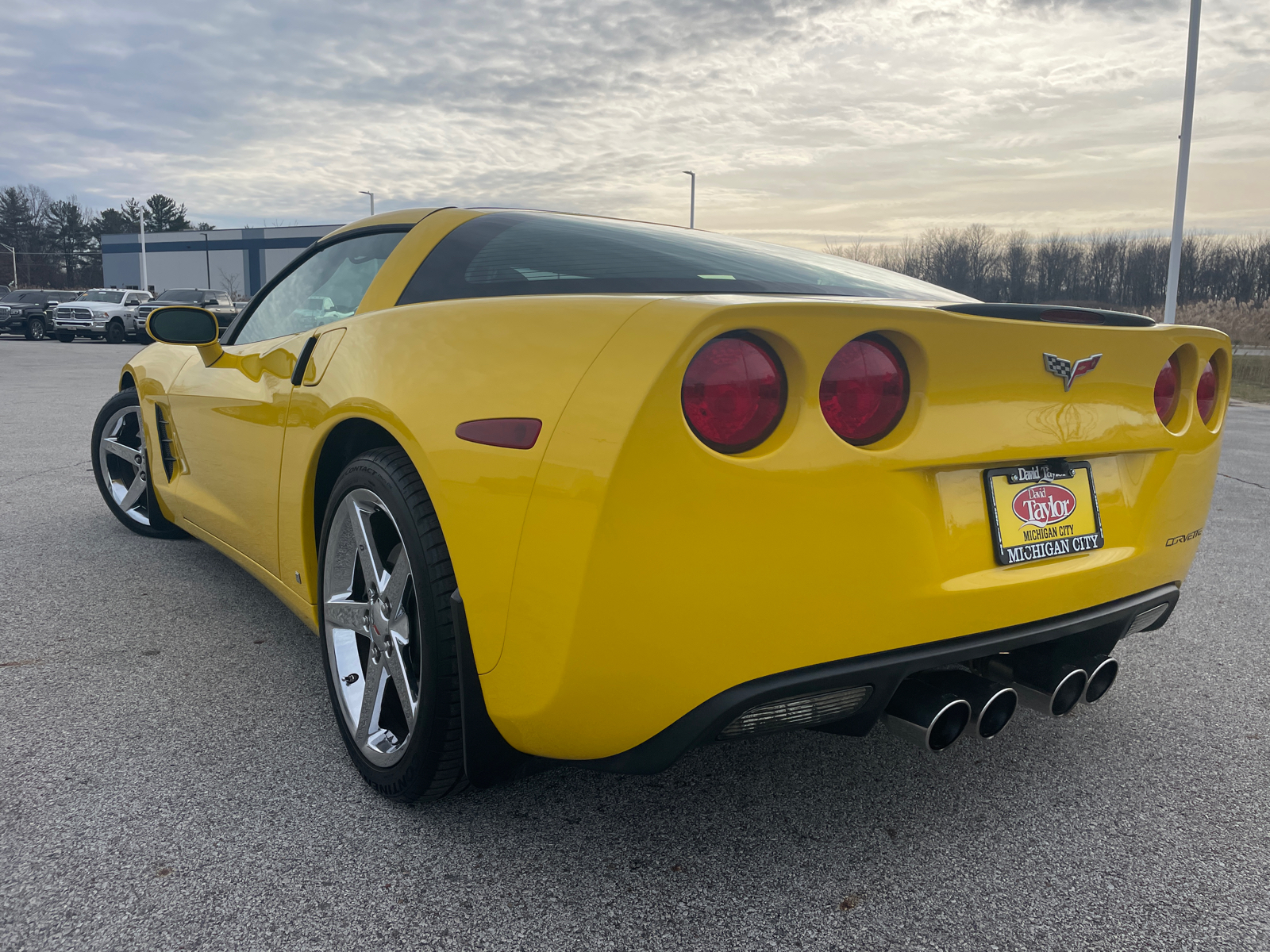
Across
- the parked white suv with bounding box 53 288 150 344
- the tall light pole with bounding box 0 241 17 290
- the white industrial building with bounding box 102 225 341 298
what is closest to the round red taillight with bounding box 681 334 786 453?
the parked white suv with bounding box 53 288 150 344

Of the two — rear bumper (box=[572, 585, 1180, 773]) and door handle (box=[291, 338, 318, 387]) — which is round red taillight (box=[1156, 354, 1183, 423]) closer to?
rear bumper (box=[572, 585, 1180, 773])

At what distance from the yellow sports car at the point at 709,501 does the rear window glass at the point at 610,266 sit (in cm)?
2

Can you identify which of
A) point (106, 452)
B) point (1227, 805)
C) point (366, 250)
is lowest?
point (1227, 805)

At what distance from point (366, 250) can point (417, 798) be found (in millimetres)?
1649

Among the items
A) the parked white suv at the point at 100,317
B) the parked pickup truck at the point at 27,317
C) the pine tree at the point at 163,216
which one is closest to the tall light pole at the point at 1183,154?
the parked white suv at the point at 100,317

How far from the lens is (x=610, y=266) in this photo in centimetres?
221

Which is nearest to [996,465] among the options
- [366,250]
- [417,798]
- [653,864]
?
[653,864]

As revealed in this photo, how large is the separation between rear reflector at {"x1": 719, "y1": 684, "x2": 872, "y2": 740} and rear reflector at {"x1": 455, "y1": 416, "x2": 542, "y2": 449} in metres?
0.62

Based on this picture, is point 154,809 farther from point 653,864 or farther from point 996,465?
point 996,465

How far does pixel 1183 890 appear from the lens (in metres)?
1.81

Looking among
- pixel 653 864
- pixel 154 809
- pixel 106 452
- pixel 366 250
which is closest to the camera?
pixel 653 864

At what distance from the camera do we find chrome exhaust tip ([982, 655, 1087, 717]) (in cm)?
196

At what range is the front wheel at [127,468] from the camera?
173 inches

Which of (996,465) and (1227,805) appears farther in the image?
(1227,805)
